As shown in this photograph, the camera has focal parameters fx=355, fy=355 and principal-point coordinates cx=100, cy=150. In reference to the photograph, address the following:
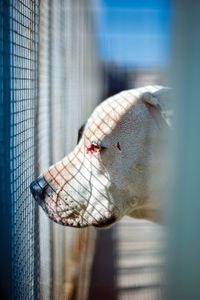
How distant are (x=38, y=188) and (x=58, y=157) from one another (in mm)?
842

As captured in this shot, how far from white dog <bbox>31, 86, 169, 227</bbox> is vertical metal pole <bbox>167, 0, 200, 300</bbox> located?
3.66 ft

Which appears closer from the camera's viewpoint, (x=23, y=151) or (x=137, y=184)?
(x=23, y=151)

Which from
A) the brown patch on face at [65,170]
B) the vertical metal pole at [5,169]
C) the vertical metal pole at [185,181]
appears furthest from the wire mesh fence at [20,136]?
the vertical metal pole at [185,181]

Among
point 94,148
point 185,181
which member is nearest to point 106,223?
point 94,148

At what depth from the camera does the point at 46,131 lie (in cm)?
209

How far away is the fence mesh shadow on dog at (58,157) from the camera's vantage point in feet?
4.02

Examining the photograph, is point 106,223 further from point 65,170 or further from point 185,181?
point 185,181

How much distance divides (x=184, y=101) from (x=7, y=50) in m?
0.67

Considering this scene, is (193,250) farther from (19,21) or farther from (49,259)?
(49,259)

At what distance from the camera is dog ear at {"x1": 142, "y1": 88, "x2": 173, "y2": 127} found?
2006 millimetres

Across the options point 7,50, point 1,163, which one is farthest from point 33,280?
point 7,50

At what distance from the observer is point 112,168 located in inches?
75.9

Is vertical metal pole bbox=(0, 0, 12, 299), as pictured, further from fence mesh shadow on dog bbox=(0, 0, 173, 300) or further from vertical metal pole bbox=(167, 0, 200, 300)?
vertical metal pole bbox=(167, 0, 200, 300)

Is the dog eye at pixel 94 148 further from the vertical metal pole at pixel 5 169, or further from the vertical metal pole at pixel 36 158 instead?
the vertical metal pole at pixel 5 169
